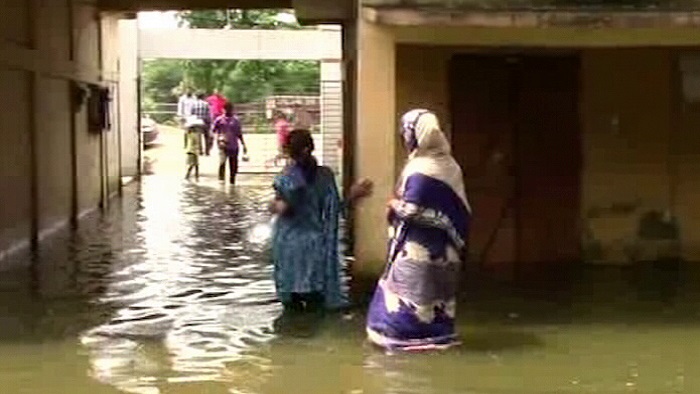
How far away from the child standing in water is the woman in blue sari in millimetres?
16331

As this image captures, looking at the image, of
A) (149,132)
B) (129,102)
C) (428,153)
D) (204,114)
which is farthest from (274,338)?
(149,132)

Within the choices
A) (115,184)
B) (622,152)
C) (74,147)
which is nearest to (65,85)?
(74,147)

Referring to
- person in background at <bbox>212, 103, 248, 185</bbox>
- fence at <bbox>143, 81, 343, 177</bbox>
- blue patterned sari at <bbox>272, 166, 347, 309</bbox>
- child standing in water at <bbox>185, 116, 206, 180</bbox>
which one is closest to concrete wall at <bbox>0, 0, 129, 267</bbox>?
blue patterned sari at <bbox>272, 166, 347, 309</bbox>

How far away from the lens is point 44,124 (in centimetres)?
1502

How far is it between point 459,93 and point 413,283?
436 cm

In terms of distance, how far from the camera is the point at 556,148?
40.6ft

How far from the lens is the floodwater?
7.34 meters

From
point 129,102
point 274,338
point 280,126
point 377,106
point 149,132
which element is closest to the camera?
point 274,338

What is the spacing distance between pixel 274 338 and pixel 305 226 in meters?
1.16

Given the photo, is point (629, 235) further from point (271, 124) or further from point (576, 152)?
point (271, 124)

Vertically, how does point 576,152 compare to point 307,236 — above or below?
above

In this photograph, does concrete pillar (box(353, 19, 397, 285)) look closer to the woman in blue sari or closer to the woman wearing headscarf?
the woman in blue sari

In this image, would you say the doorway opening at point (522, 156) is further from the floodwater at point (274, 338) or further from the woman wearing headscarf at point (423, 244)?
the woman wearing headscarf at point (423, 244)

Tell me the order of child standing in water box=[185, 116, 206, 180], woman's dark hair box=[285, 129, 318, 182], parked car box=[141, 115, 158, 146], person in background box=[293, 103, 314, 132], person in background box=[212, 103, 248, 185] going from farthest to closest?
parked car box=[141, 115, 158, 146] < person in background box=[293, 103, 314, 132] < child standing in water box=[185, 116, 206, 180] < person in background box=[212, 103, 248, 185] < woman's dark hair box=[285, 129, 318, 182]
